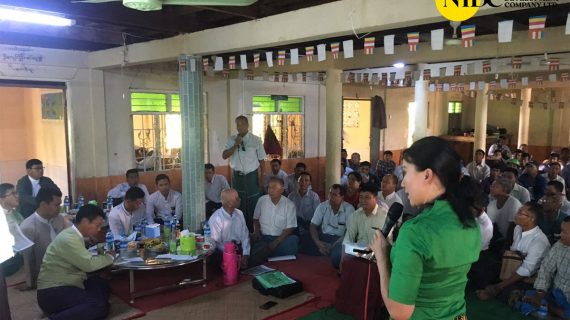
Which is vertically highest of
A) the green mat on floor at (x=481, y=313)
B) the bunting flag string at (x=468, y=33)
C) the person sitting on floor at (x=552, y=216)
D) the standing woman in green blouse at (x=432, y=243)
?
the bunting flag string at (x=468, y=33)

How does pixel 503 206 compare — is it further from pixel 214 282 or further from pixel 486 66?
pixel 214 282

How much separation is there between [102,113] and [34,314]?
4.45m

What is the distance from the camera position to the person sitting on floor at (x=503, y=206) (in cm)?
552

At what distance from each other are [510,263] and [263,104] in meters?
7.07

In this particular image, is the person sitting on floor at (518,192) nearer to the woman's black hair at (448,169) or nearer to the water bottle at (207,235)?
the water bottle at (207,235)

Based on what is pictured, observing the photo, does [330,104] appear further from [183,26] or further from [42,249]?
[42,249]

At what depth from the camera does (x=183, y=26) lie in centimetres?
567

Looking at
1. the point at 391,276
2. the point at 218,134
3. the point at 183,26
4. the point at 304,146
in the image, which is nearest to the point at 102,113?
the point at 218,134

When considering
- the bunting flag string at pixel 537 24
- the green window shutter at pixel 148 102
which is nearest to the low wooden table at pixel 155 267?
the bunting flag string at pixel 537 24

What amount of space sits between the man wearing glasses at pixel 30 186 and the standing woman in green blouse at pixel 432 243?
6187mm

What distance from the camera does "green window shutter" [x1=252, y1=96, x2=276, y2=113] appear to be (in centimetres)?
1030

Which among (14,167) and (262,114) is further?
(262,114)

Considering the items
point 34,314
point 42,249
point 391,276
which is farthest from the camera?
point 42,249

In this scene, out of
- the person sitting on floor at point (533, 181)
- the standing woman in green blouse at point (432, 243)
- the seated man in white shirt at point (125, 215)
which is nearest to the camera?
the standing woman in green blouse at point (432, 243)
